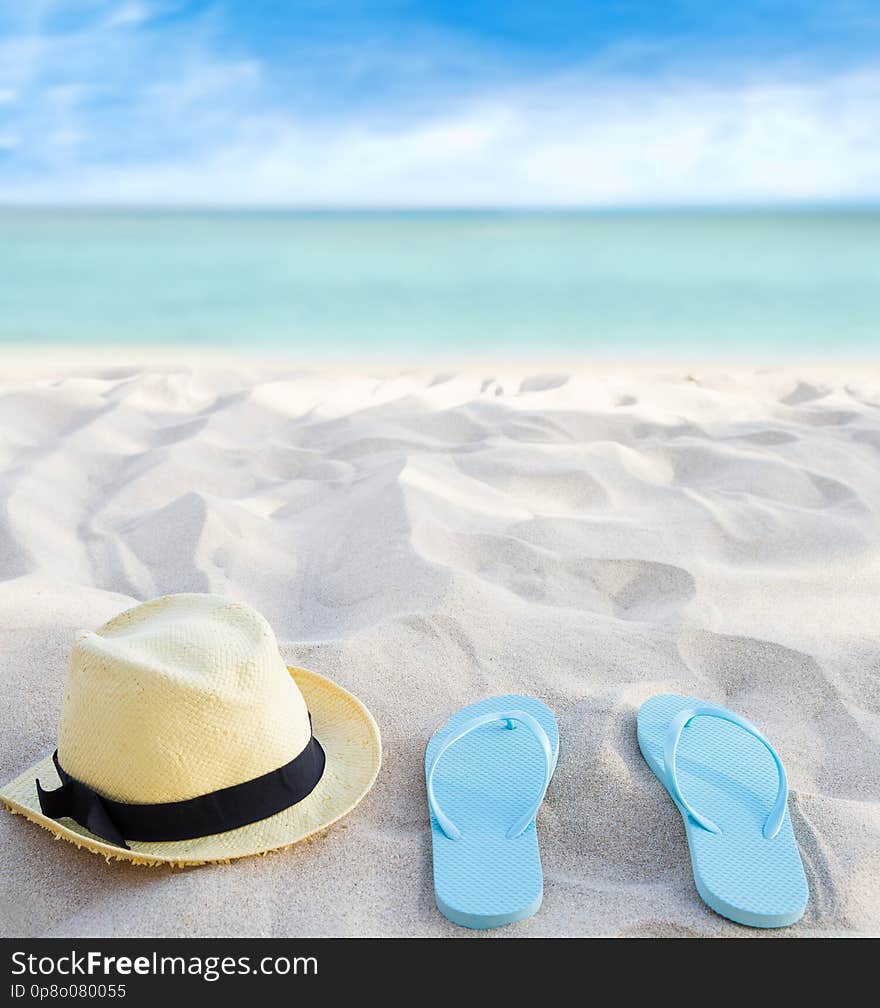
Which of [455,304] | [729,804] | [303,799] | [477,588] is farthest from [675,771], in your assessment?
[455,304]

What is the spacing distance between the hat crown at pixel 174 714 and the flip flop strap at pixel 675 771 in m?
0.50

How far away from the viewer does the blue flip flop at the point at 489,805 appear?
1.13m

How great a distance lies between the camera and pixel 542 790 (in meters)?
1.29

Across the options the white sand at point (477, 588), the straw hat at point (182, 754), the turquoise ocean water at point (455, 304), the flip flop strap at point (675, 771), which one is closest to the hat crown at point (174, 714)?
the straw hat at point (182, 754)

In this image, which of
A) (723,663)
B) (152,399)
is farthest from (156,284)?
(723,663)

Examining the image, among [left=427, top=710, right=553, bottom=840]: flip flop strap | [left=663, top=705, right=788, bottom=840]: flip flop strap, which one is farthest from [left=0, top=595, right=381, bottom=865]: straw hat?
[left=663, top=705, right=788, bottom=840]: flip flop strap

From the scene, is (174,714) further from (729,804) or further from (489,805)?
(729,804)

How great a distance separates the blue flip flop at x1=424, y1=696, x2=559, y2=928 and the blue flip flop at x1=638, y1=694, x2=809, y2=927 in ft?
0.55

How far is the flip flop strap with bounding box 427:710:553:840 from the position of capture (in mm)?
1239

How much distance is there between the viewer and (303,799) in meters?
1.25

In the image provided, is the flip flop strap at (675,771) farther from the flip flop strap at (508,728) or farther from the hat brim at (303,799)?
the hat brim at (303,799)

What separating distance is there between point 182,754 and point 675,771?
652 mm
